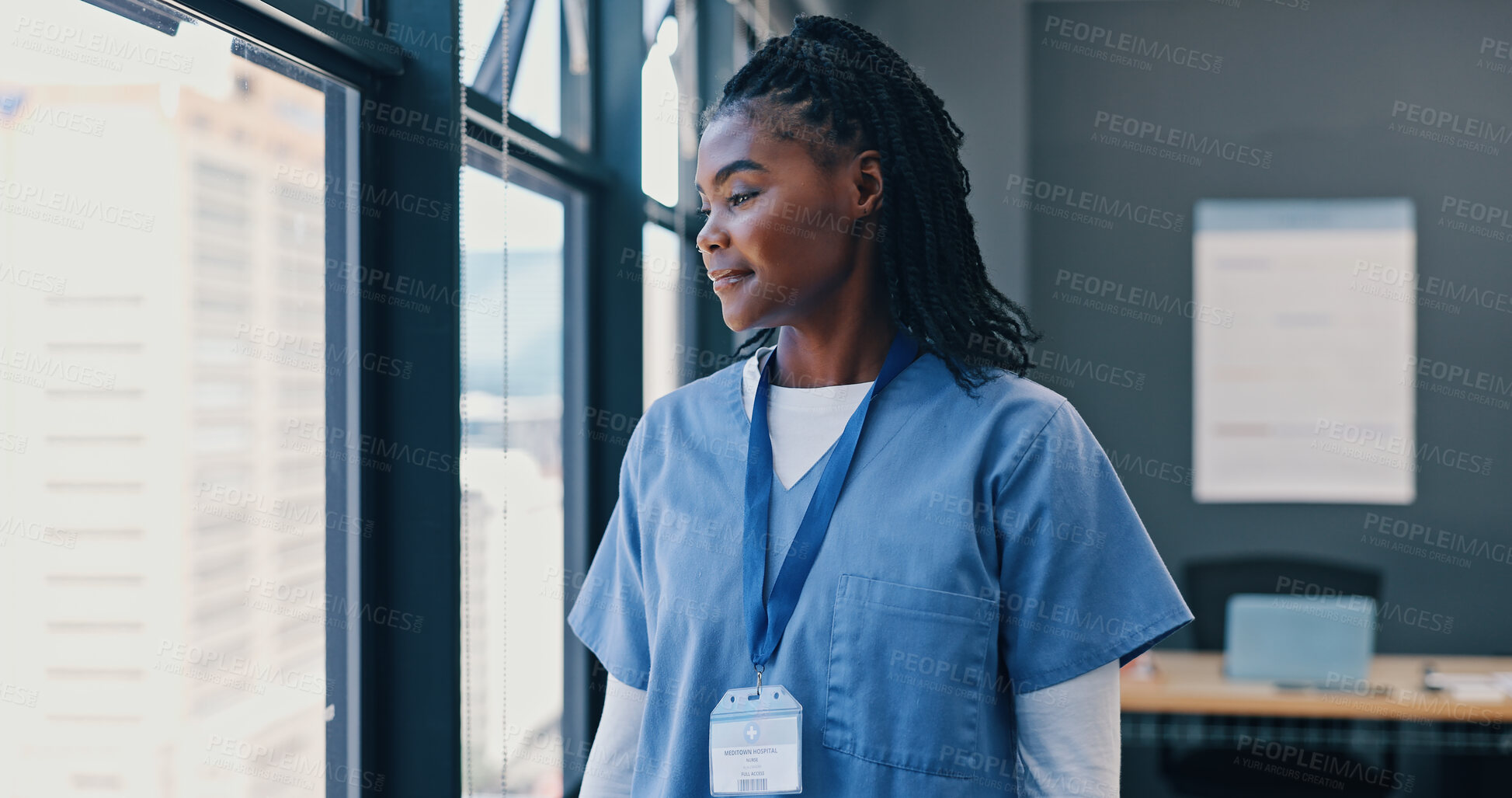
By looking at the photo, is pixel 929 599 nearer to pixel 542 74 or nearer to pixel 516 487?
pixel 516 487

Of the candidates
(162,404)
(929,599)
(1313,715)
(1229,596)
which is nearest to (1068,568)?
(929,599)

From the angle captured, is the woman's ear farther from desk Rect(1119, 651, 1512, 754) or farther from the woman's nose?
desk Rect(1119, 651, 1512, 754)

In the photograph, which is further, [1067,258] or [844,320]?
[1067,258]

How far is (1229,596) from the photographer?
353cm

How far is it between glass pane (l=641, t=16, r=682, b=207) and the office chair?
204 cm

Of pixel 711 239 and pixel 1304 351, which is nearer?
pixel 711 239

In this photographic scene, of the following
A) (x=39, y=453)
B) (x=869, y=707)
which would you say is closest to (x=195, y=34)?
(x=39, y=453)

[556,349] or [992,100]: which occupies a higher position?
[992,100]

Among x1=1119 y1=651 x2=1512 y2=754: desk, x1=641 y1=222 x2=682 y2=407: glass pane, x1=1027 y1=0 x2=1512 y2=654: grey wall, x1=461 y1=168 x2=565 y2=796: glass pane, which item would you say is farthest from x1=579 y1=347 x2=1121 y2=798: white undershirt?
x1=1027 y1=0 x2=1512 y2=654: grey wall

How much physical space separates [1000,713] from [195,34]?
99 cm

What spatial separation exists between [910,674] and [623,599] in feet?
1.01

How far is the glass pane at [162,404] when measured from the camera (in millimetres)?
935

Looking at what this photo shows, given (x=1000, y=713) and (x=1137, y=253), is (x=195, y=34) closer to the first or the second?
(x=1000, y=713)

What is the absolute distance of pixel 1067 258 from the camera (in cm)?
396
